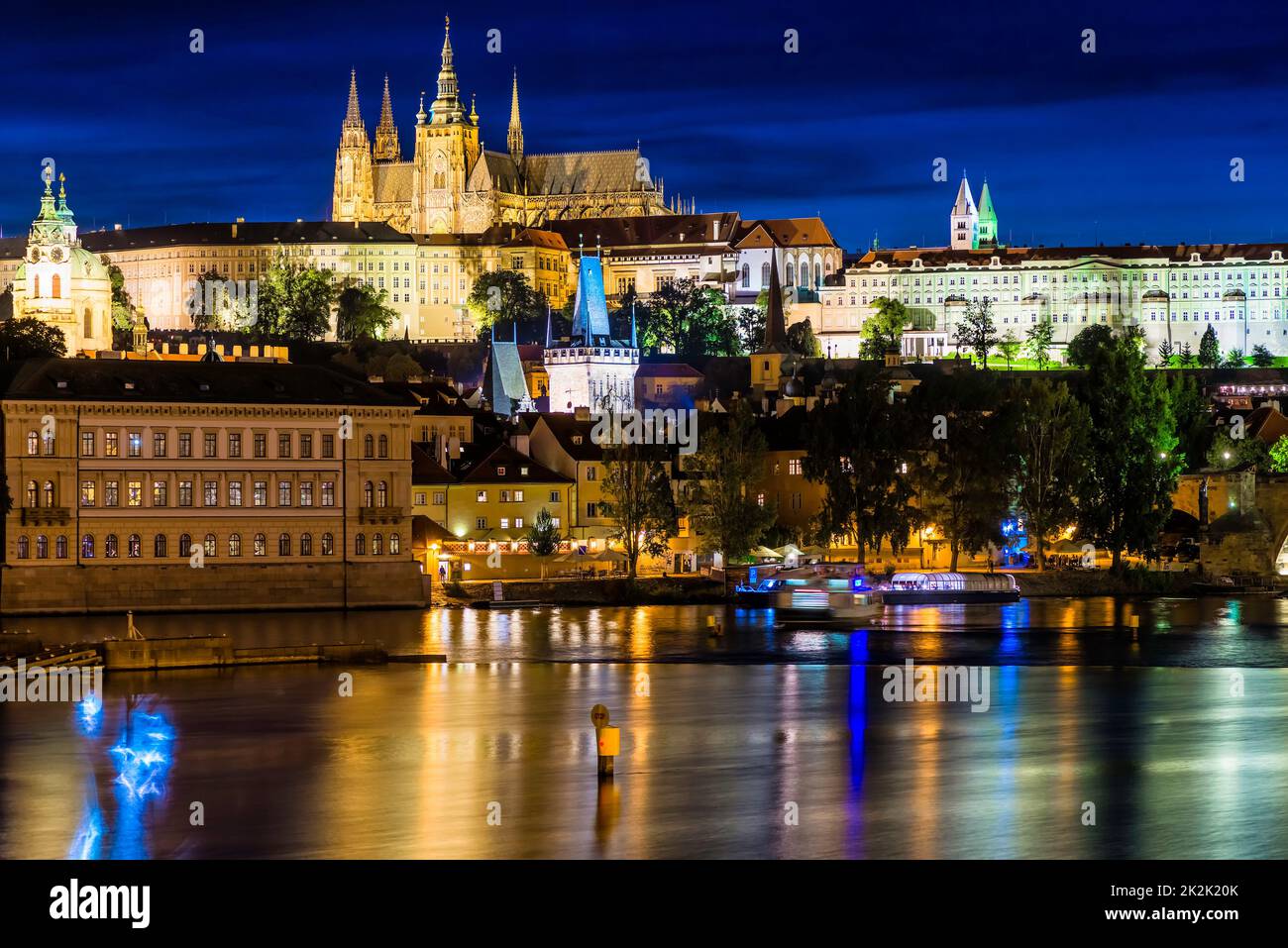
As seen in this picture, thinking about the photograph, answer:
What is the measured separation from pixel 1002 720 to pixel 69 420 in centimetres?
2594

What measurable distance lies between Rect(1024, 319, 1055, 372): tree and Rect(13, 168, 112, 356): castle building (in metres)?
71.5

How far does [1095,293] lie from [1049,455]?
122m

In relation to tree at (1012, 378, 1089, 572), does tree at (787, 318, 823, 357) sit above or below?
above

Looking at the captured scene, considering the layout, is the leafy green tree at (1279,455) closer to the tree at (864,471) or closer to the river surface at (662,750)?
the tree at (864,471)

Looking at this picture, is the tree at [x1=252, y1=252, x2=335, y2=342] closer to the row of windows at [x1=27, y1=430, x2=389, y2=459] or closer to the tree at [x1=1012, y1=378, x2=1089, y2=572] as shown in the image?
the tree at [x1=1012, y1=378, x2=1089, y2=572]

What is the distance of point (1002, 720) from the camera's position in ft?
139

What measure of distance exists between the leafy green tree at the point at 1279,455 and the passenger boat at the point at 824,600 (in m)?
25.3

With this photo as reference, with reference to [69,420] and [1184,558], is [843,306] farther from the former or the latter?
[69,420]

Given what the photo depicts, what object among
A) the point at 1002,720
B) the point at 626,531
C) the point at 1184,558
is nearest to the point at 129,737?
the point at 1002,720

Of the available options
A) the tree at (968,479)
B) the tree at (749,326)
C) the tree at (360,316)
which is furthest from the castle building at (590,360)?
the tree at (968,479)

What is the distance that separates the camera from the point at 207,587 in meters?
58.5

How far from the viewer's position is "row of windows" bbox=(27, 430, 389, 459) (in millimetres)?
57562

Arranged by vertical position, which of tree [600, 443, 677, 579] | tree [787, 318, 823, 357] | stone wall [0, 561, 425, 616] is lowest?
stone wall [0, 561, 425, 616]

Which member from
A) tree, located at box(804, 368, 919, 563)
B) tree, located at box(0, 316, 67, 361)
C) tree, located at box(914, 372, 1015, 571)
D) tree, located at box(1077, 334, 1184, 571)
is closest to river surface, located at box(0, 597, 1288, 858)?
tree, located at box(1077, 334, 1184, 571)
